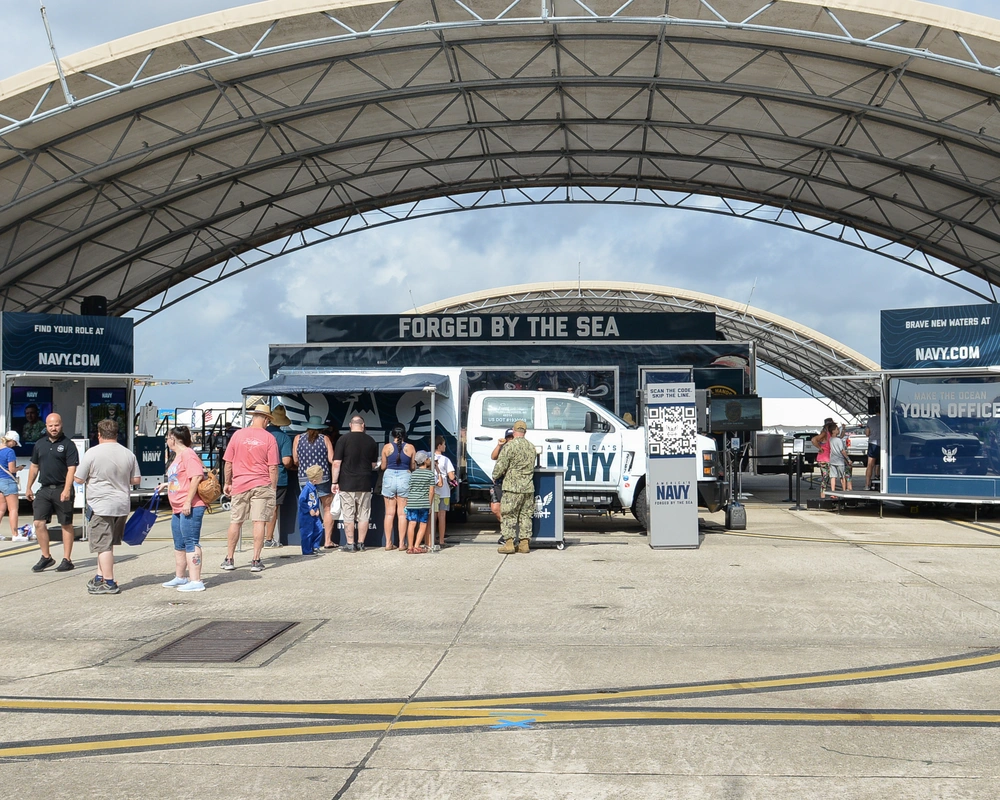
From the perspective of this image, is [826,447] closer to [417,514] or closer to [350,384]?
[417,514]

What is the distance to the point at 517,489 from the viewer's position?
1289 centimetres

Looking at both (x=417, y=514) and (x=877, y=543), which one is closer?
(x=417, y=514)

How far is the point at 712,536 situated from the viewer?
1474cm

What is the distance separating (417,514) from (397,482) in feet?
1.68

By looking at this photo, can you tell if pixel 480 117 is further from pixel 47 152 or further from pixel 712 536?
pixel 712 536

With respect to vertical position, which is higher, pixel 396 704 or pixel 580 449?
pixel 580 449

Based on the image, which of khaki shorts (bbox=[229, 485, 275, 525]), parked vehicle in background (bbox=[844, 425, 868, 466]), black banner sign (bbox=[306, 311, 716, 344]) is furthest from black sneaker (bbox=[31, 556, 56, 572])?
parked vehicle in background (bbox=[844, 425, 868, 466])

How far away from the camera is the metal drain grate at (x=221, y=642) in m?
7.07

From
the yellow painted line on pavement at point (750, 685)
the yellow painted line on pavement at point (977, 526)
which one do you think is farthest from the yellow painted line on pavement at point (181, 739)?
the yellow painted line on pavement at point (977, 526)

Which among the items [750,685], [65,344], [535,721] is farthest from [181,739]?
[65,344]

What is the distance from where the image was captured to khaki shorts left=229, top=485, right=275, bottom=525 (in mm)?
11023

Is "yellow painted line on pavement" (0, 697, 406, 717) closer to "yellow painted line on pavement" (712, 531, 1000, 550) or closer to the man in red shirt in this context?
the man in red shirt

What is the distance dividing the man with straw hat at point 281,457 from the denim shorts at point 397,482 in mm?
1491

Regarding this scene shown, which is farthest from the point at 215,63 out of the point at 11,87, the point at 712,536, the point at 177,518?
the point at 712,536
